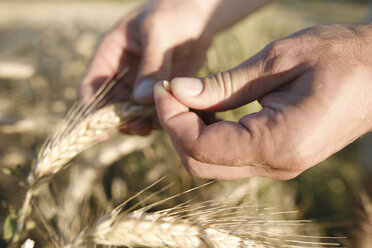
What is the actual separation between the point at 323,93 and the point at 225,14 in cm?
110

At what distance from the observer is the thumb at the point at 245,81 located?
33.5 inches

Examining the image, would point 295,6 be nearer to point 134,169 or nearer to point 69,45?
point 69,45

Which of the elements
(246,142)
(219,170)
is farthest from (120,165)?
(246,142)

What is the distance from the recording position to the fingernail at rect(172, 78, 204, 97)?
0.90 m

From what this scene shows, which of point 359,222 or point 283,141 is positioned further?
point 359,222

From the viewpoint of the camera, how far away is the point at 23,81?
2.83 meters

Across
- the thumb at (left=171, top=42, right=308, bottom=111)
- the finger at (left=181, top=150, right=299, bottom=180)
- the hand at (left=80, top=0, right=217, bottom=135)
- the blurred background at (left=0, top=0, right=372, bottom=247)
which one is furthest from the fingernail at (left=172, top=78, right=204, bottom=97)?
the blurred background at (left=0, top=0, right=372, bottom=247)

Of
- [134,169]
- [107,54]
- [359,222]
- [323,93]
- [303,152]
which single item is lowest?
[359,222]

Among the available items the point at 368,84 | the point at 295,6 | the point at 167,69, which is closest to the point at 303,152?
the point at 368,84

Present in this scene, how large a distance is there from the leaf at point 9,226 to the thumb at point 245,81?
2.08 ft

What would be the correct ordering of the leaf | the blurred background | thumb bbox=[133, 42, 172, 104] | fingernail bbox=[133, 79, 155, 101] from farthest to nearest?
the blurred background < thumb bbox=[133, 42, 172, 104] < fingernail bbox=[133, 79, 155, 101] < the leaf

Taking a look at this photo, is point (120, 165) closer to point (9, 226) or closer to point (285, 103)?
point (9, 226)

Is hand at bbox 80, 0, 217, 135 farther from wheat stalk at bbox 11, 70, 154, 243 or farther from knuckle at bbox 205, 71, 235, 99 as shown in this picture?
knuckle at bbox 205, 71, 235, 99

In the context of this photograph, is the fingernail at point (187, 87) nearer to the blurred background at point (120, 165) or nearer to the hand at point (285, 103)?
the hand at point (285, 103)
